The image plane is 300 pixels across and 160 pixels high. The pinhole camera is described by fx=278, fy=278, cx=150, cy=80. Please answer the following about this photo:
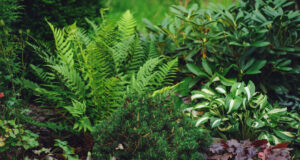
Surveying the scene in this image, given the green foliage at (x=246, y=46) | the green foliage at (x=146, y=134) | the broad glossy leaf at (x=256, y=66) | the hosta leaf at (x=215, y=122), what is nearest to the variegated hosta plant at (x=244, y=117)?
the hosta leaf at (x=215, y=122)

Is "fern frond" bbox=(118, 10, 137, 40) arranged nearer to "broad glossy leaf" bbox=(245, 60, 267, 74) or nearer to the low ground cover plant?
the low ground cover plant

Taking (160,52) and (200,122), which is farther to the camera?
(160,52)

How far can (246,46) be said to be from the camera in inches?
112

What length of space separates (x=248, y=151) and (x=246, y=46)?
3.80 feet

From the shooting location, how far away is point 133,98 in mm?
2014

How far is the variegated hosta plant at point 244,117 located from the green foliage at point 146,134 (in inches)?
19.8

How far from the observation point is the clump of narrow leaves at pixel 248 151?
2.07 metres

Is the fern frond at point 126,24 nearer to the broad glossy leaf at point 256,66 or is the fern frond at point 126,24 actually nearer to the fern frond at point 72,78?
the fern frond at point 72,78

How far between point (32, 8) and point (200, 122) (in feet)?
7.05

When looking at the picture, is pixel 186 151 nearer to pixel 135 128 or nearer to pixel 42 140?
pixel 135 128

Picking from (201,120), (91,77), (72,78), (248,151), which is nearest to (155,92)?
(201,120)

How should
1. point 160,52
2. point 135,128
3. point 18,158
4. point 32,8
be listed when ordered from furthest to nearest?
point 160,52
point 32,8
point 18,158
point 135,128

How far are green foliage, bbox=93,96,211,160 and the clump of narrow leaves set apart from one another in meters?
0.21

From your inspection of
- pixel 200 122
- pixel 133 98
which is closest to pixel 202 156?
pixel 200 122
